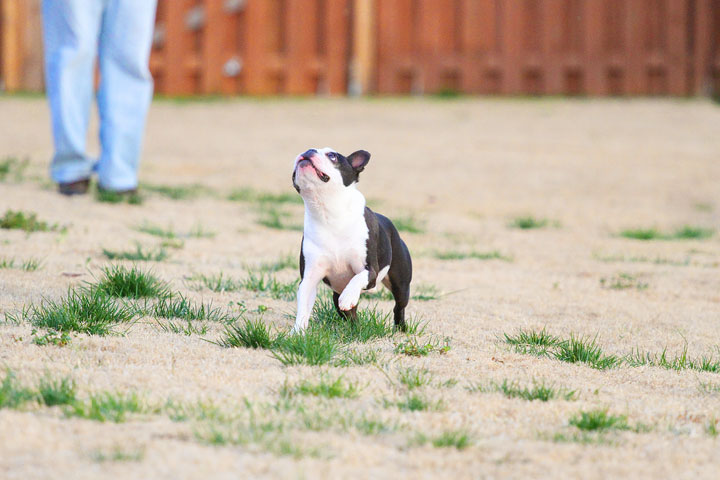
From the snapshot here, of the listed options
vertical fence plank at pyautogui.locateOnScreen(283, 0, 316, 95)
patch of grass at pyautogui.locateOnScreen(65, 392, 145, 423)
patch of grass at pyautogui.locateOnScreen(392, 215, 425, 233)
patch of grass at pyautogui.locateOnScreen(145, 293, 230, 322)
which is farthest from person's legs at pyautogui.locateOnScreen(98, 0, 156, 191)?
vertical fence plank at pyautogui.locateOnScreen(283, 0, 316, 95)

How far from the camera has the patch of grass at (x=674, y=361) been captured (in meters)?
2.96

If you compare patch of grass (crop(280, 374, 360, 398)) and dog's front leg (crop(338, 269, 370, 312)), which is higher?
dog's front leg (crop(338, 269, 370, 312))

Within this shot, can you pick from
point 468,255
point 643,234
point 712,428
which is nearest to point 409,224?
point 468,255

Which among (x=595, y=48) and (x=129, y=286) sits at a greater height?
(x=595, y=48)

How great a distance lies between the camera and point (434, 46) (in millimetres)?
11266

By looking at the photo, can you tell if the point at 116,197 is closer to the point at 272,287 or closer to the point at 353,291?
the point at 272,287

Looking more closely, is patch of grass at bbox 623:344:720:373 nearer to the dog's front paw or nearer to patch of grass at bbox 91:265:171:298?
the dog's front paw

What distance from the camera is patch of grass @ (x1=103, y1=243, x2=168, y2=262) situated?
14.0 ft

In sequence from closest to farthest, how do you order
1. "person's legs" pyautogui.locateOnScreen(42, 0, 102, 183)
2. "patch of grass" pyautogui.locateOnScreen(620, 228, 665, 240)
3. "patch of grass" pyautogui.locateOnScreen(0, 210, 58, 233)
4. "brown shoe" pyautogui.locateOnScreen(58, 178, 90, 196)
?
→ "patch of grass" pyautogui.locateOnScreen(0, 210, 58, 233) → "person's legs" pyautogui.locateOnScreen(42, 0, 102, 183) → "brown shoe" pyautogui.locateOnScreen(58, 178, 90, 196) → "patch of grass" pyautogui.locateOnScreen(620, 228, 665, 240)

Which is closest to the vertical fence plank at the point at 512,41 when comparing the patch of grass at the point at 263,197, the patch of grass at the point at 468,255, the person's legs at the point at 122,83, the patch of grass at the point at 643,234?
the patch of grass at the point at 263,197

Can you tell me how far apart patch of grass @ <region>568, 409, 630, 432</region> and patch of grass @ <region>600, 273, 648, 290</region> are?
208 centimetres

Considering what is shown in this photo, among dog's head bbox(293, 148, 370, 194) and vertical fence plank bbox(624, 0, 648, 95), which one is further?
vertical fence plank bbox(624, 0, 648, 95)

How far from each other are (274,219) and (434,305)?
7.45 ft

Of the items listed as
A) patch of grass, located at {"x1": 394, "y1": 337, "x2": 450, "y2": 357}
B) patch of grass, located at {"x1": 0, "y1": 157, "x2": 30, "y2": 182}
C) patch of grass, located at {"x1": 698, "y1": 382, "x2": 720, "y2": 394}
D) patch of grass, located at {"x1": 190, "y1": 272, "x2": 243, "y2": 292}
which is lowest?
patch of grass, located at {"x1": 698, "y1": 382, "x2": 720, "y2": 394}
